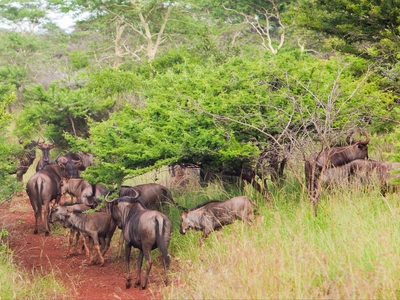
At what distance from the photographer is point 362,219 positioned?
768cm

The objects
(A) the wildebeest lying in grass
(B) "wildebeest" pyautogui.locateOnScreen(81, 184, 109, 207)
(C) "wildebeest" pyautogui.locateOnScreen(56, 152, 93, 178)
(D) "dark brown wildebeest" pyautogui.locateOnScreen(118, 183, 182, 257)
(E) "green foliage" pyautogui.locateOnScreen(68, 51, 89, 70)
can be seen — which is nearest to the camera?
(A) the wildebeest lying in grass

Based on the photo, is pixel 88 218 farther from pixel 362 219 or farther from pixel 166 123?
pixel 362 219

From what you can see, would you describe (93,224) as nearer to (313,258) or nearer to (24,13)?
(313,258)

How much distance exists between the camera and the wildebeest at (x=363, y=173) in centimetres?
880

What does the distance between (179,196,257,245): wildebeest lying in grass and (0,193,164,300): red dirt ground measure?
33.9 inches

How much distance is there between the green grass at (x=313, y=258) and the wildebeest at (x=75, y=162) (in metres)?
5.84

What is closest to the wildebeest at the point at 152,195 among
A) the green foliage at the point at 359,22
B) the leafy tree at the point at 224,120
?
the leafy tree at the point at 224,120

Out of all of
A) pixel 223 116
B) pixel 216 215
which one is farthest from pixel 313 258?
pixel 223 116

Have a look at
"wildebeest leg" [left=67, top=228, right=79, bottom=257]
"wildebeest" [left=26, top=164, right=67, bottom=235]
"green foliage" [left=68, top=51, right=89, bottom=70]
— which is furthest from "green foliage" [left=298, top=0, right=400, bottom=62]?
"green foliage" [left=68, top=51, right=89, bottom=70]

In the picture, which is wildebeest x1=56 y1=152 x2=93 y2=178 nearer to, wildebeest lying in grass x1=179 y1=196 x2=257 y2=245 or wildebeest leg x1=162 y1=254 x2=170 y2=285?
wildebeest lying in grass x1=179 y1=196 x2=257 y2=245

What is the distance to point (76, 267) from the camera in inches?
380

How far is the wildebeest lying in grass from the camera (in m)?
8.33

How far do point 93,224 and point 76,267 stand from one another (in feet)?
2.45

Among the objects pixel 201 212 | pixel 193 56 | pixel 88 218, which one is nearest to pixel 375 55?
pixel 201 212
